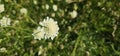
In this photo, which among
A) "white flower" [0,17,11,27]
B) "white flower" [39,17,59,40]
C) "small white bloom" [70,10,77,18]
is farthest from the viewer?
"small white bloom" [70,10,77,18]

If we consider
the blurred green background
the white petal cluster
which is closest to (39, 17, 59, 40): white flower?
the white petal cluster

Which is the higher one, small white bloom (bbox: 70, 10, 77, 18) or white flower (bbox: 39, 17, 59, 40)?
white flower (bbox: 39, 17, 59, 40)

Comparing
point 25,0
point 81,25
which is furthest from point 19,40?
point 81,25

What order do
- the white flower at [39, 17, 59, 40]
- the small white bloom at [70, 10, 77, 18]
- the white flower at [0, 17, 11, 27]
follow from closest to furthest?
1. the white flower at [39, 17, 59, 40]
2. the white flower at [0, 17, 11, 27]
3. the small white bloom at [70, 10, 77, 18]

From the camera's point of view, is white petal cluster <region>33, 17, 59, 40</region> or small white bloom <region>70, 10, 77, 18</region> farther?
small white bloom <region>70, 10, 77, 18</region>

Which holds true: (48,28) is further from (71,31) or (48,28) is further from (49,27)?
(71,31)

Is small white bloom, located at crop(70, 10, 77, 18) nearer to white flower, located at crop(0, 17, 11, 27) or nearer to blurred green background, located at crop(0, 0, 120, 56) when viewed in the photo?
blurred green background, located at crop(0, 0, 120, 56)

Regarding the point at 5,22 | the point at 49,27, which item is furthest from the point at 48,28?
the point at 5,22

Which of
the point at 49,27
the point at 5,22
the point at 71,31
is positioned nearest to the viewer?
the point at 49,27
